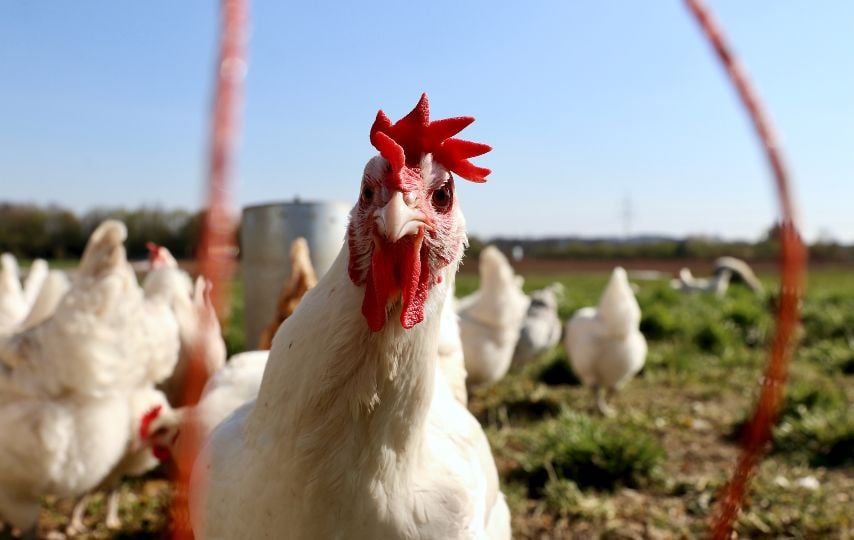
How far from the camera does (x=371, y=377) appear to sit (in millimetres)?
1224

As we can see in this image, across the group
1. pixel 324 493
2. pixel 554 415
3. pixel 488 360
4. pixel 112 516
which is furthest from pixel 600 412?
pixel 324 493

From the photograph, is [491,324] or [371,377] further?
[491,324]

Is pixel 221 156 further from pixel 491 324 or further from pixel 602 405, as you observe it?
pixel 602 405

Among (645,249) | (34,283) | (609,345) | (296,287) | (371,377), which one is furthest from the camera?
(645,249)

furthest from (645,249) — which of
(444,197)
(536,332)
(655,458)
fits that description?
(444,197)

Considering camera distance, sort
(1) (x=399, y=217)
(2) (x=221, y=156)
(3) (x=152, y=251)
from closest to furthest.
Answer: (2) (x=221, y=156) → (1) (x=399, y=217) → (3) (x=152, y=251)

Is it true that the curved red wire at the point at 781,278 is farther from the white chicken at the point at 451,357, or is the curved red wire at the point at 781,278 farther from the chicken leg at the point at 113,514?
the chicken leg at the point at 113,514

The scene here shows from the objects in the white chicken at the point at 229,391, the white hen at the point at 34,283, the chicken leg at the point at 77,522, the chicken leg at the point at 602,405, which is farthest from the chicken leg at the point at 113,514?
the chicken leg at the point at 602,405

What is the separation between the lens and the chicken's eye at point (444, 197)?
125cm

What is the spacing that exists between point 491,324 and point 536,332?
0.95 m

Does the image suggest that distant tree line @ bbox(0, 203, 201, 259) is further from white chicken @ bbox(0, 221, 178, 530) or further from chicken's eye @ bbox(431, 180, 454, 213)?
chicken's eye @ bbox(431, 180, 454, 213)

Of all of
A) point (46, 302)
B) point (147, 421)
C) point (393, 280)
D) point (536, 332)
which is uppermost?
point (393, 280)

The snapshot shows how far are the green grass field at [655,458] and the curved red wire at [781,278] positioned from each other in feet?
3.90

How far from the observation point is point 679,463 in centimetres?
362
